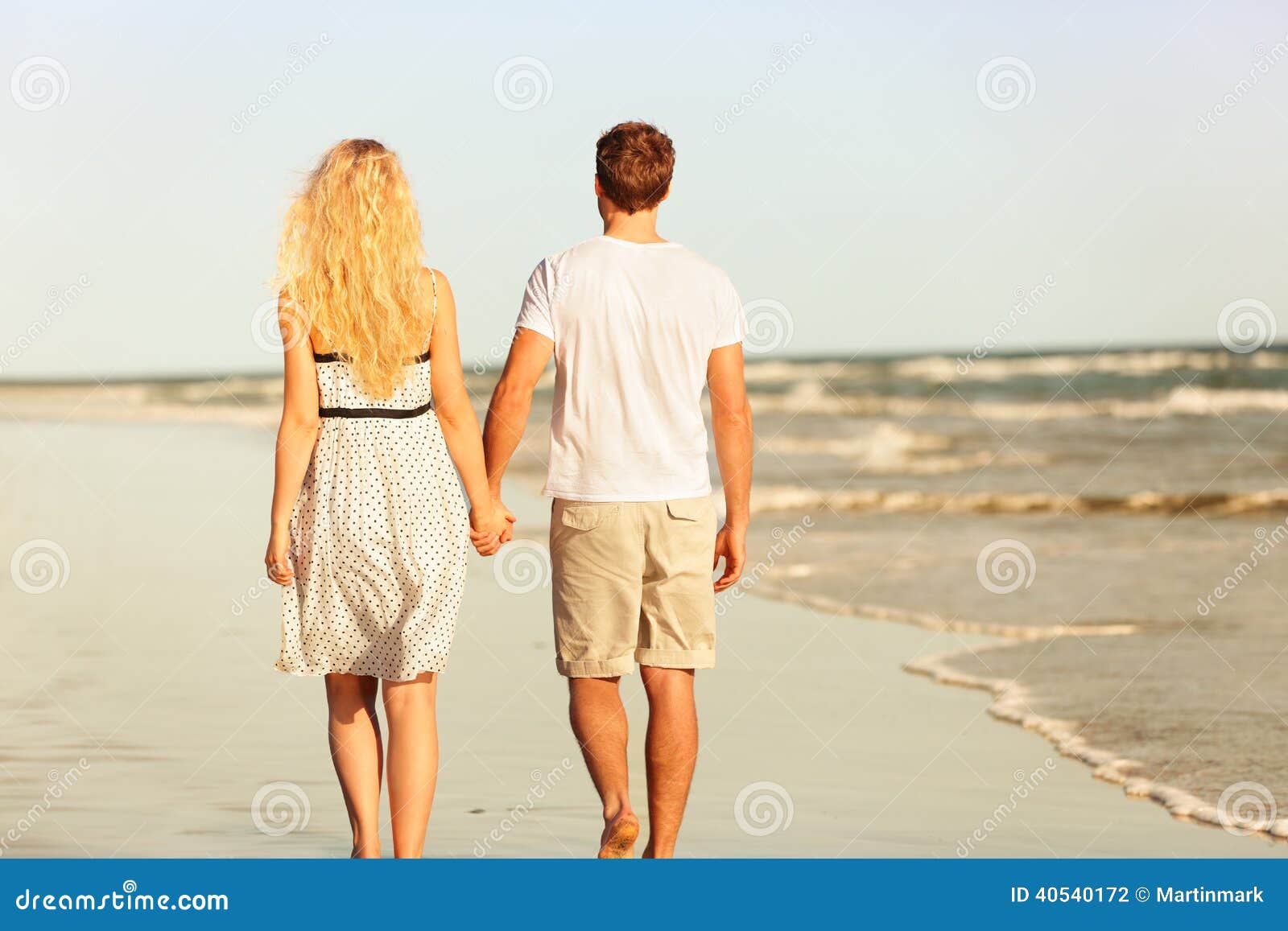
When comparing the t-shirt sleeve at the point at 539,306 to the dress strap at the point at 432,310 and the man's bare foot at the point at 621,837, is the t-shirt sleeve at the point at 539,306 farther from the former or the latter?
the man's bare foot at the point at 621,837

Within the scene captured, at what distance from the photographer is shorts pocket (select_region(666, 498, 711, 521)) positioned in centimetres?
358

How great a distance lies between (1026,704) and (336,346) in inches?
128

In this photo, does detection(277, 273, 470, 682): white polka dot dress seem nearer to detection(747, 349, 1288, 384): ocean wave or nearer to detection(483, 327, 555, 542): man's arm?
detection(483, 327, 555, 542): man's arm

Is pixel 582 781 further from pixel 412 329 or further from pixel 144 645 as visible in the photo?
pixel 144 645

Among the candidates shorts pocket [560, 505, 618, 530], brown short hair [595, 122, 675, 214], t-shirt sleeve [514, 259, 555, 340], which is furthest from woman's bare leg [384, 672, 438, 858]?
brown short hair [595, 122, 675, 214]

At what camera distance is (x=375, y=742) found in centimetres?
358

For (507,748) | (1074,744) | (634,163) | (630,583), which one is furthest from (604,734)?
(1074,744)

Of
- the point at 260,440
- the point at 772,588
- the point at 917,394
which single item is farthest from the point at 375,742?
the point at 917,394

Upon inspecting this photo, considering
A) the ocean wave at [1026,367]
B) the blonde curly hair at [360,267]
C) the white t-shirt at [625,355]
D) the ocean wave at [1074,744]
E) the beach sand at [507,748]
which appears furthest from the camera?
the ocean wave at [1026,367]

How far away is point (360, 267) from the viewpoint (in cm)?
338

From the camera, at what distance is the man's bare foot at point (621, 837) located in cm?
356

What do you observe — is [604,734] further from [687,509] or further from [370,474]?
[370,474]

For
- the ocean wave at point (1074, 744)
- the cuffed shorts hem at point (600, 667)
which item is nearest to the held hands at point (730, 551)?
the cuffed shorts hem at point (600, 667)

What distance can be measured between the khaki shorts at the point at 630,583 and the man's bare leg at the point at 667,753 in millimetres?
57
